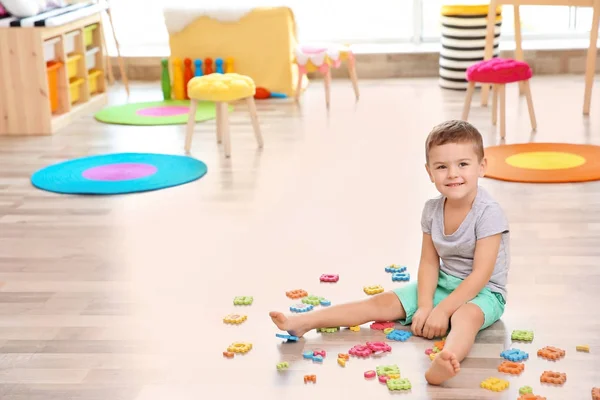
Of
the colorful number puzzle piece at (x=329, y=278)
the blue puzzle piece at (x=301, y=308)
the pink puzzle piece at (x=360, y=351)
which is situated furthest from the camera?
the colorful number puzzle piece at (x=329, y=278)

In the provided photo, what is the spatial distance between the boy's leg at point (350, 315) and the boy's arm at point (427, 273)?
74 mm

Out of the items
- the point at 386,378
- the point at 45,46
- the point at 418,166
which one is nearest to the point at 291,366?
the point at 386,378

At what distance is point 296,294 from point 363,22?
4.25 metres

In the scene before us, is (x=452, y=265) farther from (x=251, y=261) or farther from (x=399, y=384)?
(x=251, y=261)

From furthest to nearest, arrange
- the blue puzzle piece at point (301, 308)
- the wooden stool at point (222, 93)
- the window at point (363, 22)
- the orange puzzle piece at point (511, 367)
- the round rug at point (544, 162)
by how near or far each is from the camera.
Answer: the window at point (363, 22) → the wooden stool at point (222, 93) → the round rug at point (544, 162) → the blue puzzle piece at point (301, 308) → the orange puzzle piece at point (511, 367)

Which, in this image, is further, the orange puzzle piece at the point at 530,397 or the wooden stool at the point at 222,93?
the wooden stool at the point at 222,93

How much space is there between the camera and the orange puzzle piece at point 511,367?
6.98ft

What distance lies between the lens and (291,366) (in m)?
2.22

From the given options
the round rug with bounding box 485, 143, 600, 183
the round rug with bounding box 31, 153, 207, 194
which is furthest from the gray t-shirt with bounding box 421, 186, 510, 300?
the round rug with bounding box 31, 153, 207, 194

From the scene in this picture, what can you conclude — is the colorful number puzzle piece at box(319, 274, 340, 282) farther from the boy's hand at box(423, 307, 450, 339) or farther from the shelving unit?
the shelving unit

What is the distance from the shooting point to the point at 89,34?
5.59 m

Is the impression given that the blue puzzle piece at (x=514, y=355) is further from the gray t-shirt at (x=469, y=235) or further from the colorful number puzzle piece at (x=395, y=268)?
the colorful number puzzle piece at (x=395, y=268)

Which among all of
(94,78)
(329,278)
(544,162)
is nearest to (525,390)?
(329,278)

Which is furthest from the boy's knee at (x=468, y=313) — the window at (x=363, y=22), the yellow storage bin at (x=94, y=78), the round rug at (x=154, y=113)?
the window at (x=363, y=22)
